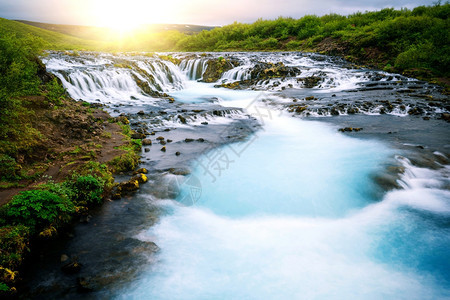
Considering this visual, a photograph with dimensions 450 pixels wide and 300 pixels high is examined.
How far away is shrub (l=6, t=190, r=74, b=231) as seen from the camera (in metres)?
4.58

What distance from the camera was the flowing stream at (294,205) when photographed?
4.39m

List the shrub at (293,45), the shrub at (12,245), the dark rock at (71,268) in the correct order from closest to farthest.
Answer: the shrub at (12,245) → the dark rock at (71,268) → the shrub at (293,45)

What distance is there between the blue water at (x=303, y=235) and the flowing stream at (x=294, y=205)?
0.02 metres

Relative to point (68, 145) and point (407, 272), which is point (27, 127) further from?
point (407, 272)

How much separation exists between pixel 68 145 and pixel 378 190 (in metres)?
9.34

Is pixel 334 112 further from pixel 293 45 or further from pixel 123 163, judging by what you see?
pixel 293 45

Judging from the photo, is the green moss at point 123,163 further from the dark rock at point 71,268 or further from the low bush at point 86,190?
the dark rock at point 71,268

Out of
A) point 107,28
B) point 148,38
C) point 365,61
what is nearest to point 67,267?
point 365,61

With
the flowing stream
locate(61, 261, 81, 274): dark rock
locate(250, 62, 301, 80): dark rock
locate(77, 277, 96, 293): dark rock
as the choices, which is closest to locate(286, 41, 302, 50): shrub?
locate(250, 62, 301, 80): dark rock

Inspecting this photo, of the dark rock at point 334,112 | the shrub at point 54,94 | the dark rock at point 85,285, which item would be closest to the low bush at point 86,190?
the dark rock at point 85,285

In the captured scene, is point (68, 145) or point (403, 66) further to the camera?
point (403, 66)

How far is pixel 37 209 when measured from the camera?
4.67 metres

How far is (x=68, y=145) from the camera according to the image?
26.0ft

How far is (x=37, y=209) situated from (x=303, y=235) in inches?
213
